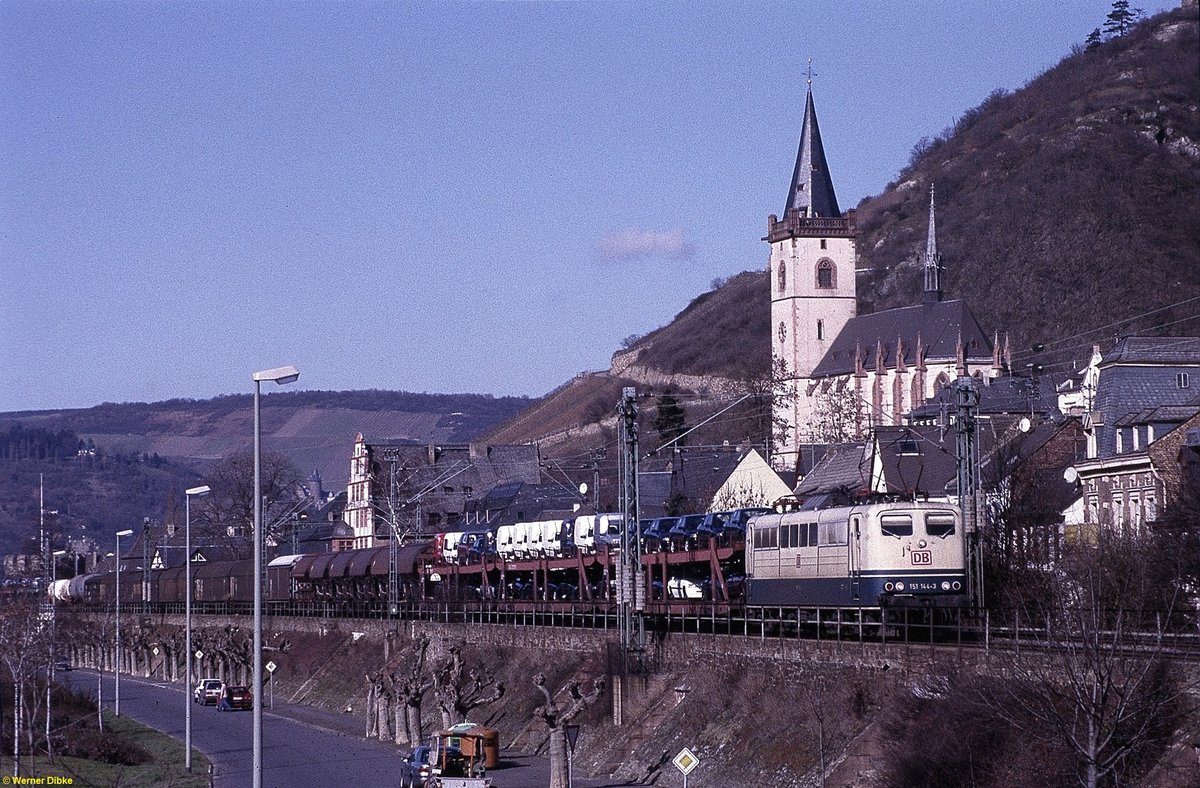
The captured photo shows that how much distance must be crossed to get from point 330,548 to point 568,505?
157 feet

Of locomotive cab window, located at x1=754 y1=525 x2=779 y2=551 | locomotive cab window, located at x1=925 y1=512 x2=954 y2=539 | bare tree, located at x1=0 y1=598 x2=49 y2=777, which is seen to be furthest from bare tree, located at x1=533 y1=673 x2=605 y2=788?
bare tree, located at x1=0 y1=598 x2=49 y2=777

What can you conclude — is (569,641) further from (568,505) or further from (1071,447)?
(568,505)

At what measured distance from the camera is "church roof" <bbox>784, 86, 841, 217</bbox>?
183m

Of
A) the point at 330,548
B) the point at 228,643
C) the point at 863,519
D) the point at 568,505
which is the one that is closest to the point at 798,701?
the point at 863,519

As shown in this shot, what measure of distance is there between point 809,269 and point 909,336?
15.9 meters

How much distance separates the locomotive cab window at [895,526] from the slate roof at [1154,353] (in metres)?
27.9

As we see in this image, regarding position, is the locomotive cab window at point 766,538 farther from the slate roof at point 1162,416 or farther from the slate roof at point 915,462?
the slate roof at point 915,462

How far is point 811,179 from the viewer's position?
187750 mm

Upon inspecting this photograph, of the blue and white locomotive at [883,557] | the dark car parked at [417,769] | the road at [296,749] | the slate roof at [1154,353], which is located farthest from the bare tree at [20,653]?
the slate roof at [1154,353]

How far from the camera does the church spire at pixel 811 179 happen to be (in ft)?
601

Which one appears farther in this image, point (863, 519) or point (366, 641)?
point (366, 641)

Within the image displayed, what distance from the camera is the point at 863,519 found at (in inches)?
1832

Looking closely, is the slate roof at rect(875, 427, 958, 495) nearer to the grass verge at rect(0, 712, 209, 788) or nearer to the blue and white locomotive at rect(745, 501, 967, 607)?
the blue and white locomotive at rect(745, 501, 967, 607)

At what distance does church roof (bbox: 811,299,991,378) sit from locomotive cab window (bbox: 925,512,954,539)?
418 ft
